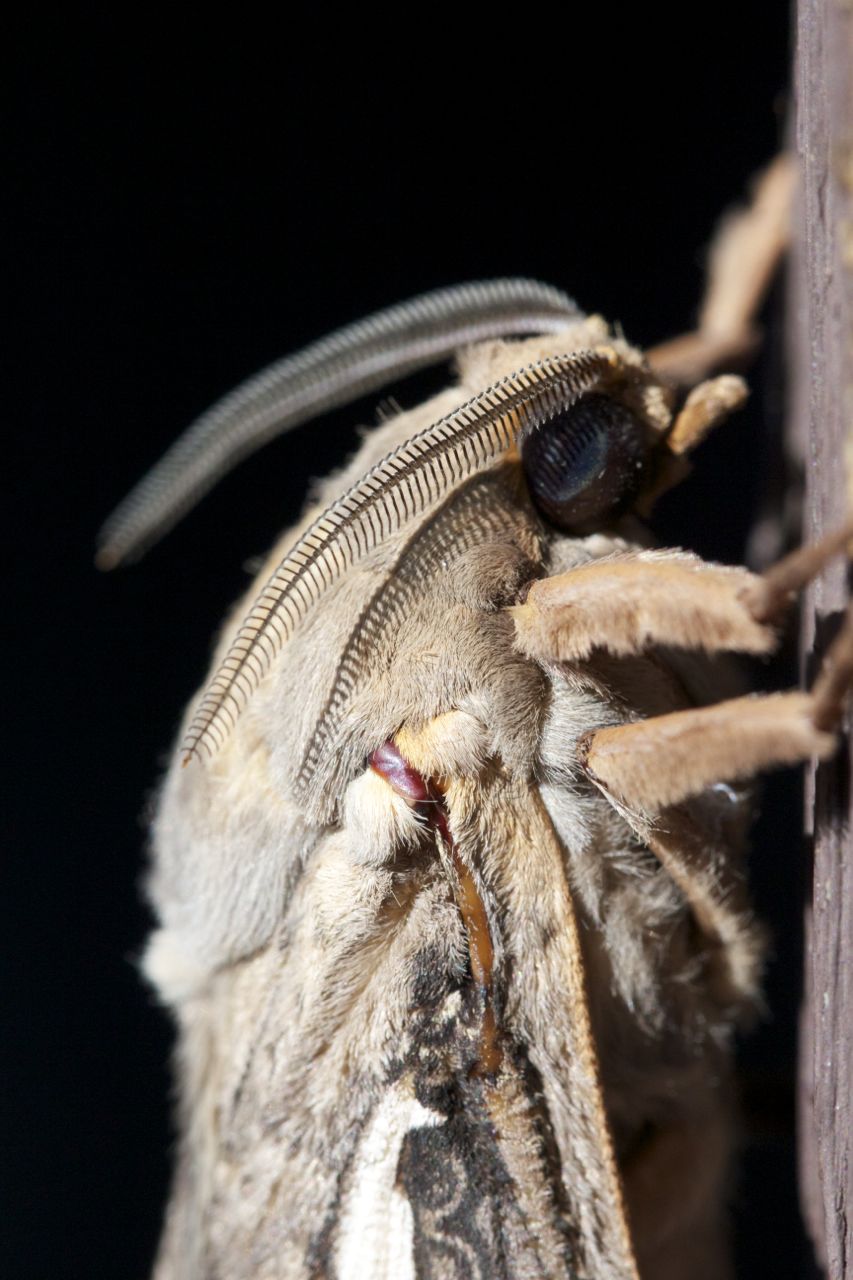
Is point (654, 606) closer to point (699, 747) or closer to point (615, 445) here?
point (699, 747)

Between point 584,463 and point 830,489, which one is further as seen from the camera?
point 584,463

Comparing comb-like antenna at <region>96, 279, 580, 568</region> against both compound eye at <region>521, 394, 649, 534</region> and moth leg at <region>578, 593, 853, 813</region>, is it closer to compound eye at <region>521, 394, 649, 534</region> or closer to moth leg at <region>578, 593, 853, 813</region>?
compound eye at <region>521, 394, 649, 534</region>

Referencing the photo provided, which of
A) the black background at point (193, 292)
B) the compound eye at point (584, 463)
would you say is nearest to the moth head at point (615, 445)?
the compound eye at point (584, 463)

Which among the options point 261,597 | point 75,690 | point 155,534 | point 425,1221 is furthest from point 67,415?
point 425,1221

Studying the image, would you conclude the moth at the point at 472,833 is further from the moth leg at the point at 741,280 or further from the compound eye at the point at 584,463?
the moth leg at the point at 741,280

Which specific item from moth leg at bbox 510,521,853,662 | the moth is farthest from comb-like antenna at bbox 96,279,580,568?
moth leg at bbox 510,521,853,662

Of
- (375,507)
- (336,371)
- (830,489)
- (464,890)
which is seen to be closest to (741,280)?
(336,371)

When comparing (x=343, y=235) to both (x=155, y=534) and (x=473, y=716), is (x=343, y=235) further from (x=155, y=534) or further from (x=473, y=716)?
(x=473, y=716)
